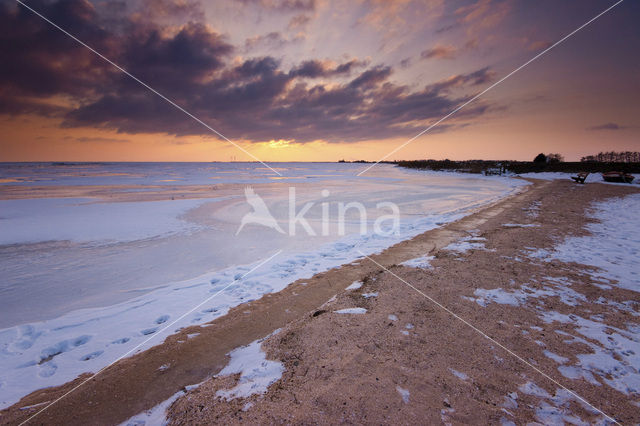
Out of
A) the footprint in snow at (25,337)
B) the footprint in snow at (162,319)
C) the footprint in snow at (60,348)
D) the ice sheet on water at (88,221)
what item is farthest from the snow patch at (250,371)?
the ice sheet on water at (88,221)

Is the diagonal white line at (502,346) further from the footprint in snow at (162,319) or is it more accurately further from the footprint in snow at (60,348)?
the footprint in snow at (60,348)

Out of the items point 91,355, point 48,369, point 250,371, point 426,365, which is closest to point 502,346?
point 426,365

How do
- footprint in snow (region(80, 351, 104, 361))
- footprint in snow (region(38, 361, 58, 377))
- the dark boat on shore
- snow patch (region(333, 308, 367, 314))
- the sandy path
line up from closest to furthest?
1. the sandy path
2. footprint in snow (region(38, 361, 58, 377))
3. footprint in snow (region(80, 351, 104, 361))
4. snow patch (region(333, 308, 367, 314))
5. the dark boat on shore

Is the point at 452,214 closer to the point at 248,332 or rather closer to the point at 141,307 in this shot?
the point at 248,332

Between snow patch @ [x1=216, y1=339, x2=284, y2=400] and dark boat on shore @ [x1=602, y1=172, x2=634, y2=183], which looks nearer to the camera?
snow patch @ [x1=216, y1=339, x2=284, y2=400]

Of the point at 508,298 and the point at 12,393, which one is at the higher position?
the point at 508,298

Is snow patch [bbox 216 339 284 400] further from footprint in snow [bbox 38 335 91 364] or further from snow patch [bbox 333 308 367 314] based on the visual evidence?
footprint in snow [bbox 38 335 91 364]

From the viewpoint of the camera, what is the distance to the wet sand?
2373 millimetres

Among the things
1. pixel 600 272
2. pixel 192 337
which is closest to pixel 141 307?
pixel 192 337

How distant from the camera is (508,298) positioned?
4375 mm

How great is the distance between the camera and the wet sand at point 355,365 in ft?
7.79

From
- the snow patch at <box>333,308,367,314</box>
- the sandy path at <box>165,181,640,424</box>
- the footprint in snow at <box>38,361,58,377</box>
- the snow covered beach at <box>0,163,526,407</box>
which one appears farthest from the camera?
the snow patch at <box>333,308,367,314</box>

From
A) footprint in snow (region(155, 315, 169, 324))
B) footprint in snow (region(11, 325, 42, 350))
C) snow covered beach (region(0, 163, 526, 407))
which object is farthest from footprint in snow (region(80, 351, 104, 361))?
footprint in snow (region(11, 325, 42, 350))

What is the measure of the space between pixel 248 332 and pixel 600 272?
7.22m
